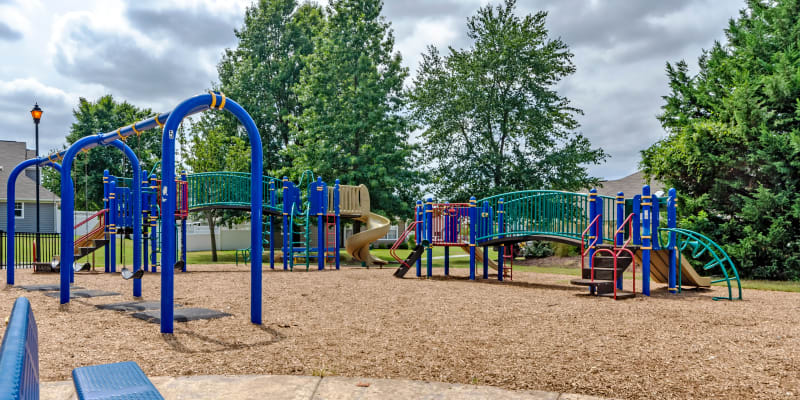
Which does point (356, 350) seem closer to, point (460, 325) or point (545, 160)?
point (460, 325)

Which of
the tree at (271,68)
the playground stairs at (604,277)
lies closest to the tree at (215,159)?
the tree at (271,68)

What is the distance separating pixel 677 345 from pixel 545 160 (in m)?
22.2

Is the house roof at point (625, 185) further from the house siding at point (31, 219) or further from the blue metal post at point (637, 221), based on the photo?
the house siding at point (31, 219)

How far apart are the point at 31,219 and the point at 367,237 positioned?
26.0 meters

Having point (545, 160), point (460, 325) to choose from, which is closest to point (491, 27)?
point (545, 160)

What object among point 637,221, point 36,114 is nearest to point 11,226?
point 36,114

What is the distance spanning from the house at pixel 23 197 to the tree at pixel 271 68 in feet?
40.0

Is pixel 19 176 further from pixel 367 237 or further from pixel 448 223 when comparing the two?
pixel 448 223

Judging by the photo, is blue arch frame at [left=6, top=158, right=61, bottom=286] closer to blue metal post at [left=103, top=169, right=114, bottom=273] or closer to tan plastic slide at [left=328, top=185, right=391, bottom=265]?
blue metal post at [left=103, top=169, right=114, bottom=273]

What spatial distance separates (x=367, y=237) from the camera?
20.5 meters

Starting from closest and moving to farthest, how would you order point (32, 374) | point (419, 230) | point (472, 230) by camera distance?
point (32, 374)
point (472, 230)
point (419, 230)

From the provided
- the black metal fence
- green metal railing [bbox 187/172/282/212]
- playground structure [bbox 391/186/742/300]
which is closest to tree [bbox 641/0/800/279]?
playground structure [bbox 391/186/742/300]

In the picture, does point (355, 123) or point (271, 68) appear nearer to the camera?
point (355, 123)

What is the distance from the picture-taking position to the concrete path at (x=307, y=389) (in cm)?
389
